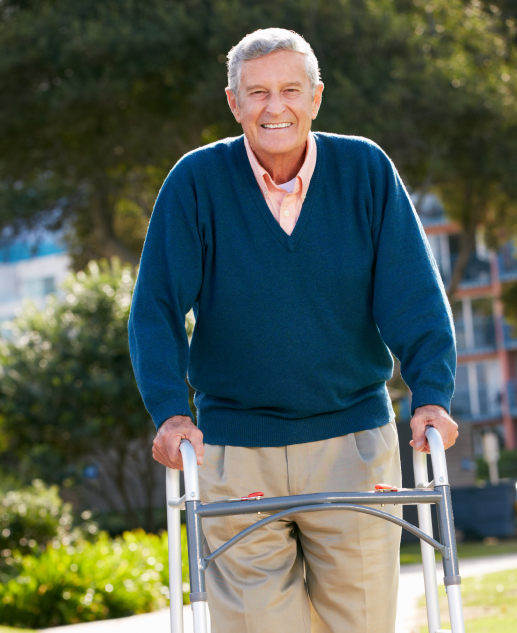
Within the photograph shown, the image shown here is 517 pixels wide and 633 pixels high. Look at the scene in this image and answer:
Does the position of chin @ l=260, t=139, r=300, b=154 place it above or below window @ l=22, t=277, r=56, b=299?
below

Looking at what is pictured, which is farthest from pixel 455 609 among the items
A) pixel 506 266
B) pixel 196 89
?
pixel 506 266

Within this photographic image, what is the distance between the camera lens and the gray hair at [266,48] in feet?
8.74

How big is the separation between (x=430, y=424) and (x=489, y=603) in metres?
5.42

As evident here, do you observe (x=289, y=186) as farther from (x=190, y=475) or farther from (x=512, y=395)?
(x=512, y=395)

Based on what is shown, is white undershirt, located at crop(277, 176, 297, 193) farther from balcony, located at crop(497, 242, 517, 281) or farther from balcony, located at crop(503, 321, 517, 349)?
balcony, located at crop(503, 321, 517, 349)

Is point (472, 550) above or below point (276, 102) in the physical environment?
below

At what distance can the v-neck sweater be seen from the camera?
2650 mm

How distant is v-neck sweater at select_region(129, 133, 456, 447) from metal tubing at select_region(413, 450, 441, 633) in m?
0.20

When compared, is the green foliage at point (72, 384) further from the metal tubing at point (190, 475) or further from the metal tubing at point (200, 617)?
the metal tubing at point (200, 617)

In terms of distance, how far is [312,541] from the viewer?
2.75 m

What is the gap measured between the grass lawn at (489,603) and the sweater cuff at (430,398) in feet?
12.6

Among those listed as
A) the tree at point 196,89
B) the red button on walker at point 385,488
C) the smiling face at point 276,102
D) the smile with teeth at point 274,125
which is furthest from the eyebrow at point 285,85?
the tree at point 196,89

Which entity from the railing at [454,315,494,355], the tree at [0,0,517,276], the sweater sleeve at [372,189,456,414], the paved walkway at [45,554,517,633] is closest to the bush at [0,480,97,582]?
the paved walkway at [45,554,517,633]

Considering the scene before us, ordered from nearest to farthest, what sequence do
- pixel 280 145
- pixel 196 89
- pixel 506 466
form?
pixel 280 145 → pixel 196 89 → pixel 506 466
